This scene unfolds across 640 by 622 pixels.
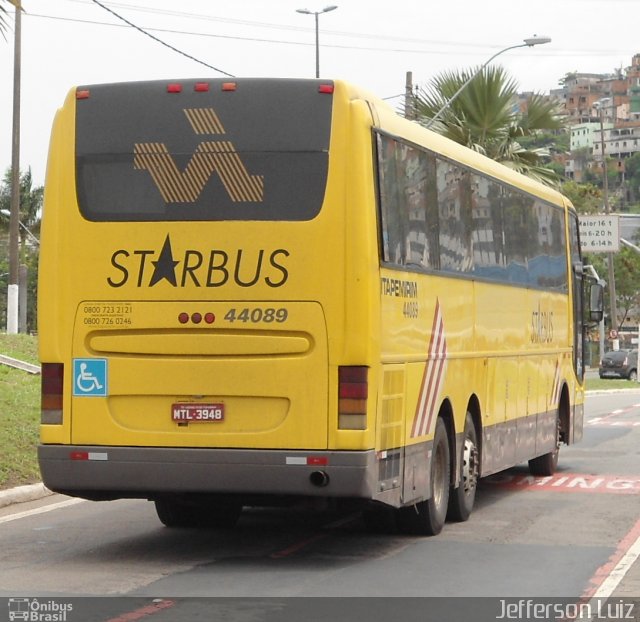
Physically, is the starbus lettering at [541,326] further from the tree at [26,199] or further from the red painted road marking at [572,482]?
the tree at [26,199]

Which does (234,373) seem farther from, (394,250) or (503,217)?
(503,217)

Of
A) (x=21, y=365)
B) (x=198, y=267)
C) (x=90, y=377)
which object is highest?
(x=198, y=267)

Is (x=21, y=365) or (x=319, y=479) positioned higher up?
(x=21, y=365)

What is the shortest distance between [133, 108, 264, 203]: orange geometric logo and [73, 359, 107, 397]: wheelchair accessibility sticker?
1296 millimetres

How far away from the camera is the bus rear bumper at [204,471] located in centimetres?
1074

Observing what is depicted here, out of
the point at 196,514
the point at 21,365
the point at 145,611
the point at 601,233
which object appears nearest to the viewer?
the point at 145,611

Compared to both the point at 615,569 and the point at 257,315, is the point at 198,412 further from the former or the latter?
the point at 615,569

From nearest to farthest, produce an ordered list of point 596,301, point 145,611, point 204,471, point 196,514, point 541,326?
point 145,611 → point 204,471 → point 196,514 → point 541,326 → point 596,301

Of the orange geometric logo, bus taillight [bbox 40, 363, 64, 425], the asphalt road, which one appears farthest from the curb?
the orange geometric logo

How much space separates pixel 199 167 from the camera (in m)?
11.2

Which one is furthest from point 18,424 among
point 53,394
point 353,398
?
point 353,398

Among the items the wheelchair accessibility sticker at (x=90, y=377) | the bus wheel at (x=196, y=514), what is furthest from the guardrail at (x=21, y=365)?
the wheelchair accessibility sticker at (x=90, y=377)

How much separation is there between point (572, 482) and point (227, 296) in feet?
27.3

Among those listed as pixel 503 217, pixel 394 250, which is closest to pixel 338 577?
pixel 394 250
